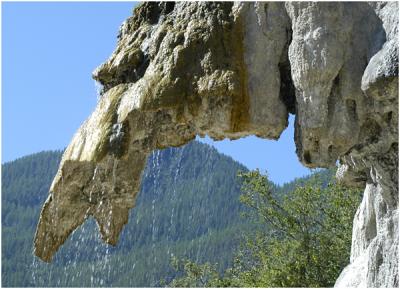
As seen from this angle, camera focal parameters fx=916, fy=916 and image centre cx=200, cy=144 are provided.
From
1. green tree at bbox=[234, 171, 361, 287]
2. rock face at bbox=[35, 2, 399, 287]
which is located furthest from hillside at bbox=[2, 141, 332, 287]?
rock face at bbox=[35, 2, 399, 287]

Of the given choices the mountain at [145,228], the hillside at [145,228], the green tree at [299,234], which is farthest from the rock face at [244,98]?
the mountain at [145,228]

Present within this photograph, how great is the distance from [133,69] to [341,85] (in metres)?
1.93

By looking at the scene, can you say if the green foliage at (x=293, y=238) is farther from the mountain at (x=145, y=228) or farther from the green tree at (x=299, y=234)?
the mountain at (x=145, y=228)

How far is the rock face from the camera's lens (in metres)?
7.04

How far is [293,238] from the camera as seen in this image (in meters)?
22.9

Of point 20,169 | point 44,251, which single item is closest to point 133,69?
point 44,251

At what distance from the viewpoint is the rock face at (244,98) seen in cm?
704

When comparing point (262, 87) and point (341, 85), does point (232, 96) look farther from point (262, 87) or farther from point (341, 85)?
point (341, 85)

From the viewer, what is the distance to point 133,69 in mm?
8016

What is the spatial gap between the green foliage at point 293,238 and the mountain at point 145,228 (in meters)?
46.2

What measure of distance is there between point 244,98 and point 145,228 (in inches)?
5148

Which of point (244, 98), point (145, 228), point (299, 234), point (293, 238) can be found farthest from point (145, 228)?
point (244, 98)

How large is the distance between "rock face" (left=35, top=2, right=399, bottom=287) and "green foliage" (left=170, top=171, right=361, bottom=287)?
13.3 metres

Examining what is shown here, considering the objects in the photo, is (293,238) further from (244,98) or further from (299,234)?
(244,98)
